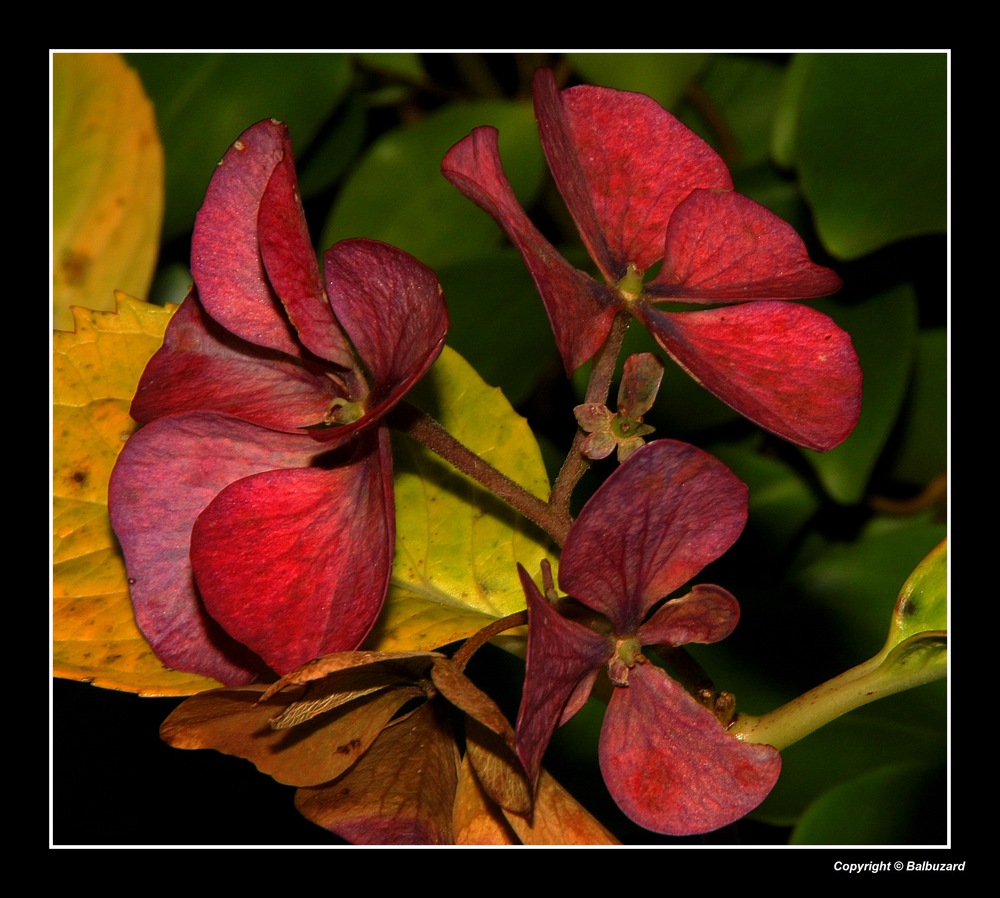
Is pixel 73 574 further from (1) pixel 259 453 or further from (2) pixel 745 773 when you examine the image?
(2) pixel 745 773

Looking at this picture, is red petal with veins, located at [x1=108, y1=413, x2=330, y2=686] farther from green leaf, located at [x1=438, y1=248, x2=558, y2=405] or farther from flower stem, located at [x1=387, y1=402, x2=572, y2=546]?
green leaf, located at [x1=438, y1=248, x2=558, y2=405]

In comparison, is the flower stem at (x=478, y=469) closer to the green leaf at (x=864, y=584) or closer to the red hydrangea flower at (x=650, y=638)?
the red hydrangea flower at (x=650, y=638)

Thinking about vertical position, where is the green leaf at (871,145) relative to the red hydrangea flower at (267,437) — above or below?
above

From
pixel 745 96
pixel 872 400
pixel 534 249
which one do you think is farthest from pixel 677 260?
pixel 745 96

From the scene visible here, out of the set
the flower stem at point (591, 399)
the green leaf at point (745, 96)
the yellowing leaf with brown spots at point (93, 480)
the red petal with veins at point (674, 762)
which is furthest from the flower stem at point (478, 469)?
the green leaf at point (745, 96)

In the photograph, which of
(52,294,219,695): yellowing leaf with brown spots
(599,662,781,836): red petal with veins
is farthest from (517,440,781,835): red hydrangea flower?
(52,294,219,695): yellowing leaf with brown spots

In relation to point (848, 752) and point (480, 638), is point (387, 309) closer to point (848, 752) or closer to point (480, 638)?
point (480, 638)
